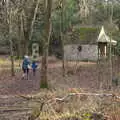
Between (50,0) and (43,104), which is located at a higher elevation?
(50,0)

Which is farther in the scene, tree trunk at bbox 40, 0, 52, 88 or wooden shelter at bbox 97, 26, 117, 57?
wooden shelter at bbox 97, 26, 117, 57

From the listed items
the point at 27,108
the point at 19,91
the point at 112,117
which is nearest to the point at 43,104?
the point at 112,117

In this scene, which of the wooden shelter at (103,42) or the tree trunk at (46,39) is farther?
the wooden shelter at (103,42)

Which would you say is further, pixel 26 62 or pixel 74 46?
pixel 74 46

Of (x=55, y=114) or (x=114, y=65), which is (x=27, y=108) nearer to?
(x=55, y=114)

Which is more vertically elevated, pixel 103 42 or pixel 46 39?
pixel 46 39

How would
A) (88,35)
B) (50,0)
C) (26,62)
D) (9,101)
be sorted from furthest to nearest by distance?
(88,35) → (26,62) → (50,0) → (9,101)

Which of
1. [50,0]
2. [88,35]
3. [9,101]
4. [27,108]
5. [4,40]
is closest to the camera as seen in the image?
[27,108]

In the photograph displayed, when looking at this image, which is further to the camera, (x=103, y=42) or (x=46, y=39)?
(x=103, y=42)

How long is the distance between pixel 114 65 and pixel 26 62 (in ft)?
45.8

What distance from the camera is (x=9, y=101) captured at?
18.3m

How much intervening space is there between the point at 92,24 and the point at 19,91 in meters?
35.3

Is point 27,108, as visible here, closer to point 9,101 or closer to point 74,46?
point 9,101

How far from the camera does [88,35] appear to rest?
55656 mm
